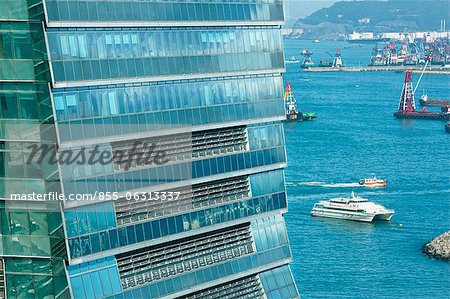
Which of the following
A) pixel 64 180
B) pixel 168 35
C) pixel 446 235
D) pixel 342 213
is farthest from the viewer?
pixel 342 213

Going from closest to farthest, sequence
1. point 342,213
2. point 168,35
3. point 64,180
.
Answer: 1. point 64,180
2. point 168,35
3. point 342,213

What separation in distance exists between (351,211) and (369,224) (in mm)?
2758

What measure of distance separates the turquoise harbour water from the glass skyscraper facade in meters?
50.1

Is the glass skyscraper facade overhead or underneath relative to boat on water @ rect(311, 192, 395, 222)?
overhead

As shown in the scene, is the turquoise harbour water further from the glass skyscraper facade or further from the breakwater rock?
the glass skyscraper facade

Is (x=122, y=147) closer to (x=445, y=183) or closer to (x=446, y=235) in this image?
(x=446, y=235)

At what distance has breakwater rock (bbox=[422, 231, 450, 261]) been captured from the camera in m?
109

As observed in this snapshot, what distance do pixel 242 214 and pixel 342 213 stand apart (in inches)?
3271

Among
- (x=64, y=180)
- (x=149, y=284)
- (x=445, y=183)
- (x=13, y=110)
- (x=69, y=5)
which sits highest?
(x=69, y=5)

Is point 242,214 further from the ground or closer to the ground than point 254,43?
closer to the ground

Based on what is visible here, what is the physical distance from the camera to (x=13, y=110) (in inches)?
1515

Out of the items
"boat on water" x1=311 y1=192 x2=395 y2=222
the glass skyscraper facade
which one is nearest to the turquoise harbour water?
"boat on water" x1=311 y1=192 x2=395 y2=222

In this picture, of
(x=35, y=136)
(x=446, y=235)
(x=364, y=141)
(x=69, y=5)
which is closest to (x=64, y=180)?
(x=35, y=136)

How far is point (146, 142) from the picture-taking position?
136 feet
